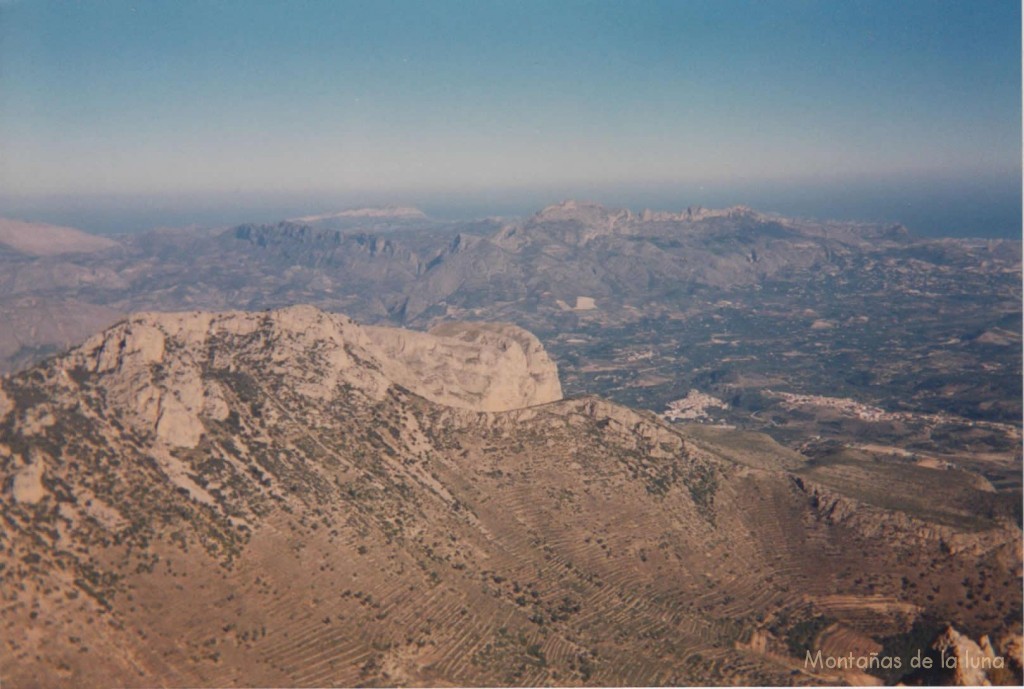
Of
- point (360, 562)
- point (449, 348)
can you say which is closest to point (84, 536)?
point (360, 562)

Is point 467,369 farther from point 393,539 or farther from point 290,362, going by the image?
point 393,539

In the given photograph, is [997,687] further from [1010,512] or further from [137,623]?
[137,623]

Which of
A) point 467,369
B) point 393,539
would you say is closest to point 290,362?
point 393,539

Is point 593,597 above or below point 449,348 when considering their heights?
below

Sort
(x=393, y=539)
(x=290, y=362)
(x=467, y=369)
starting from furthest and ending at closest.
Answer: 1. (x=467, y=369)
2. (x=290, y=362)
3. (x=393, y=539)

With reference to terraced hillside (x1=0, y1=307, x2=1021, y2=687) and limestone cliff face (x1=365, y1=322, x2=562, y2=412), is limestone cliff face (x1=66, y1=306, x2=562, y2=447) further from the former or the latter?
terraced hillside (x1=0, y1=307, x2=1021, y2=687)

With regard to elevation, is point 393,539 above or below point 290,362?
below

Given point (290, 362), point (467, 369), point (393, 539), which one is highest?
point (290, 362)
